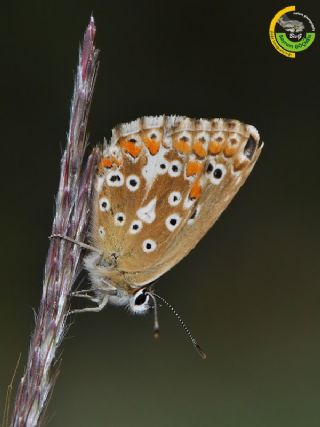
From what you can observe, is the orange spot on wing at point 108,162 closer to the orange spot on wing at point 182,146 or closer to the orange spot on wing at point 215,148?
the orange spot on wing at point 182,146

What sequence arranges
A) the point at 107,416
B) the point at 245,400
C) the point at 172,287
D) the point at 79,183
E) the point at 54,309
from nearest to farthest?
the point at 54,309 → the point at 79,183 → the point at 107,416 → the point at 245,400 → the point at 172,287

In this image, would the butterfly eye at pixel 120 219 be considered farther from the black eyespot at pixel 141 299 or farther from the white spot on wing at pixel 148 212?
the black eyespot at pixel 141 299

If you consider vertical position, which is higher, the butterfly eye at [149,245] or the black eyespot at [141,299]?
the butterfly eye at [149,245]

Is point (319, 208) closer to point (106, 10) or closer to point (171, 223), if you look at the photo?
point (106, 10)

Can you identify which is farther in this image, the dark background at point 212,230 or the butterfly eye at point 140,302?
the dark background at point 212,230

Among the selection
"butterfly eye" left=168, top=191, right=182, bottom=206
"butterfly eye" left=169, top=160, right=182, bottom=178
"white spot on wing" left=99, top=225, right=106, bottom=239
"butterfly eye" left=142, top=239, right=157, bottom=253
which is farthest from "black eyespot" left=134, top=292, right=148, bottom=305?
"butterfly eye" left=169, top=160, right=182, bottom=178

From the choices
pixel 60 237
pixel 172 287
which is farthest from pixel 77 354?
pixel 60 237

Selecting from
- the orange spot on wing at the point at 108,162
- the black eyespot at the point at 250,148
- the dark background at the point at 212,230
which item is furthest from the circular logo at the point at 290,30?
the orange spot on wing at the point at 108,162
